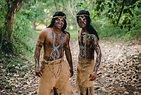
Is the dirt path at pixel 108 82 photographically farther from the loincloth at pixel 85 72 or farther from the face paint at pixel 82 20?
the face paint at pixel 82 20

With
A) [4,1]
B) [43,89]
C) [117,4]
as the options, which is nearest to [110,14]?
[117,4]

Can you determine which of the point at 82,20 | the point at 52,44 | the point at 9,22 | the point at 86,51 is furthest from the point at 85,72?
the point at 9,22

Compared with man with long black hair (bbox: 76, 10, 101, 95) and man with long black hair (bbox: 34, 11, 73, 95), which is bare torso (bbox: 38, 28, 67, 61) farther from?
man with long black hair (bbox: 76, 10, 101, 95)

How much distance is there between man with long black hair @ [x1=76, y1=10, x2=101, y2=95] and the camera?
4602 mm

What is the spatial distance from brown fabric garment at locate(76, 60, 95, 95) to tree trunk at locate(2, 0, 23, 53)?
6.07 meters

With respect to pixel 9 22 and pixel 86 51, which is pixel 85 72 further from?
pixel 9 22

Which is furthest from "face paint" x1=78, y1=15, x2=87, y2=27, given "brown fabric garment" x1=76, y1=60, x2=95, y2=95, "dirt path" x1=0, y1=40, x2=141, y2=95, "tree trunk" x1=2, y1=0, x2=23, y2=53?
"tree trunk" x1=2, y1=0, x2=23, y2=53

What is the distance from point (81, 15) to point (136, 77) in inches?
158

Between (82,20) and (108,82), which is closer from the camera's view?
(82,20)

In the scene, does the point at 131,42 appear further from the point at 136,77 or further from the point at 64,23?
the point at 64,23

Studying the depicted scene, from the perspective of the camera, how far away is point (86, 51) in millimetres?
4727

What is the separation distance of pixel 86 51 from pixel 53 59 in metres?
0.63

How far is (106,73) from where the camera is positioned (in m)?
8.98

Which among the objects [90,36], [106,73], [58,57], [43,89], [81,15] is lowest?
[106,73]
